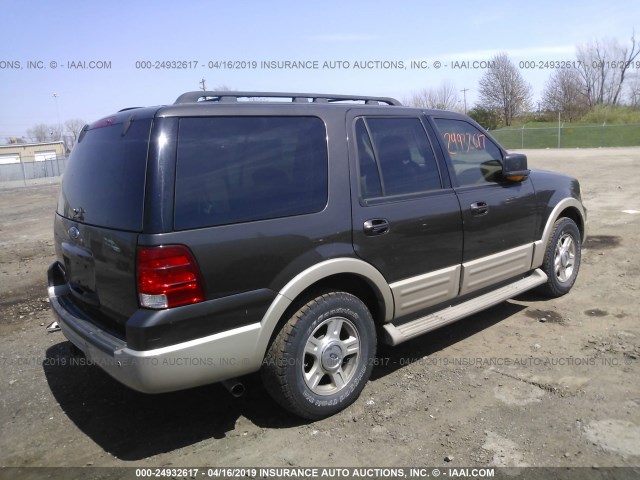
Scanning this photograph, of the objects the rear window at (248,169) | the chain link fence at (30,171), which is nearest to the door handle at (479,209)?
the rear window at (248,169)

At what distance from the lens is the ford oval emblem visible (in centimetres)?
321

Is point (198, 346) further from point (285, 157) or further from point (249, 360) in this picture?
point (285, 157)

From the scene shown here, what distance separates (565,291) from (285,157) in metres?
3.77

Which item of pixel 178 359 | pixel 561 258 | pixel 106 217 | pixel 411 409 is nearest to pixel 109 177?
pixel 106 217

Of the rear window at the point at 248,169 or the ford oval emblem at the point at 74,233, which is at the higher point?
the rear window at the point at 248,169

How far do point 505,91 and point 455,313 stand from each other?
2288 inches

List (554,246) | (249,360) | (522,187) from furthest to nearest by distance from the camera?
(554,246), (522,187), (249,360)

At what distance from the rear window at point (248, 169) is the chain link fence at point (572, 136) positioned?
38.0m

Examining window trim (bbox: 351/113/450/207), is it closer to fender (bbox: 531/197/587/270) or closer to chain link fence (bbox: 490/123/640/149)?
fender (bbox: 531/197/587/270)

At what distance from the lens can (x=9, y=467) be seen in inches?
115

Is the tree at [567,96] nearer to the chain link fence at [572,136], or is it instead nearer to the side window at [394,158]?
the chain link fence at [572,136]

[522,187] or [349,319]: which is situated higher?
[522,187]

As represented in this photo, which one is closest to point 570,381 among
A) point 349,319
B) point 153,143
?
point 349,319

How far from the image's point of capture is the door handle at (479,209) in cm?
407
